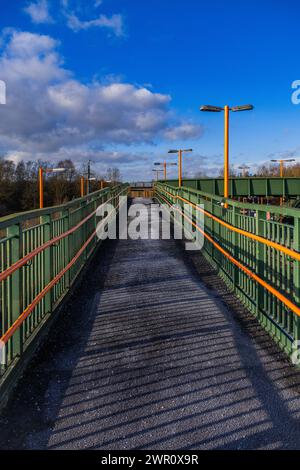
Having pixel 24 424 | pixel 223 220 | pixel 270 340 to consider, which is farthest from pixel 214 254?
pixel 24 424

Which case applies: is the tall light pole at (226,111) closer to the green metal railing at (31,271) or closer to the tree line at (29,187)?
the green metal railing at (31,271)

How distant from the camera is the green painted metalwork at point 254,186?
36688 mm

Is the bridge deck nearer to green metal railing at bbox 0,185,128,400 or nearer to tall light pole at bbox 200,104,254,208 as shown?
green metal railing at bbox 0,185,128,400

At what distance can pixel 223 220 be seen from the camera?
7.46 metres

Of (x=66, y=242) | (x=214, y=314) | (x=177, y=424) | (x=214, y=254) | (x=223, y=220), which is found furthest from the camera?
(x=214, y=254)

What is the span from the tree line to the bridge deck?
203ft

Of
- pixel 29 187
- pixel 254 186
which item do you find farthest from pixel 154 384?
pixel 29 187

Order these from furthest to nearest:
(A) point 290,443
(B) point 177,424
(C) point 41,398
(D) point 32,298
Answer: (D) point 32,298 → (C) point 41,398 → (B) point 177,424 → (A) point 290,443

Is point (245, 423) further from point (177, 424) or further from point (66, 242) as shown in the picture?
point (66, 242)

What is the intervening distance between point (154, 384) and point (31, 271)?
6.55 feet

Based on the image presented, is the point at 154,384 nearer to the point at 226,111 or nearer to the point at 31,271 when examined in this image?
the point at 31,271
